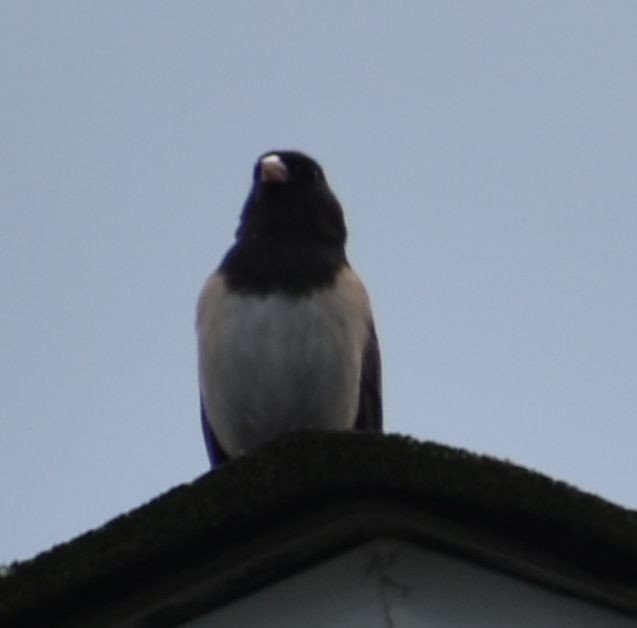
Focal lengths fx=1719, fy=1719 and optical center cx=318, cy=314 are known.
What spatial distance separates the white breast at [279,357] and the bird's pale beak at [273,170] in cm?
60

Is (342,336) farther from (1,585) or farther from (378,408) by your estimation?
(1,585)

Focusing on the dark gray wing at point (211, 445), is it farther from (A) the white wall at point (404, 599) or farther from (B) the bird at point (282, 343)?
(A) the white wall at point (404, 599)

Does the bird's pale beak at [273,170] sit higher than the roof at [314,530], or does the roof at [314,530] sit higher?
the bird's pale beak at [273,170]

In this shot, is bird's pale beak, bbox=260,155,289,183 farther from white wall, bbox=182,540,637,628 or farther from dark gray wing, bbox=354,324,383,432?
white wall, bbox=182,540,637,628

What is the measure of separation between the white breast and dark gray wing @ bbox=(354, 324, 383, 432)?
145 millimetres

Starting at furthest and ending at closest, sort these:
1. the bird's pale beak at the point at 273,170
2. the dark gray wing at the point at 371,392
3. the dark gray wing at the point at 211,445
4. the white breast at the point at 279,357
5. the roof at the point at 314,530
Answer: the bird's pale beak at the point at 273,170 → the dark gray wing at the point at 211,445 → the dark gray wing at the point at 371,392 → the white breast at the point at 279,357 → the roof at the point at 314,530

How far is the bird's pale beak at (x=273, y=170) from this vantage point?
5547mm

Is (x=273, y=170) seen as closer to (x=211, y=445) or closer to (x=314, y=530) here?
(x=211, y=445)

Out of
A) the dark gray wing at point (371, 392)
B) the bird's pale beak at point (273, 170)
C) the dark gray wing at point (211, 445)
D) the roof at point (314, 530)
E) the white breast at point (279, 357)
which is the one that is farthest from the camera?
the bird's pale beak at point (273, 170)

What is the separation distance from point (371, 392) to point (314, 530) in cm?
224

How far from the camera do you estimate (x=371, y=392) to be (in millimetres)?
5305

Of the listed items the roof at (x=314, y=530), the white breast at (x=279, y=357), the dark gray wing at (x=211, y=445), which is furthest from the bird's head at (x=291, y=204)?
the roof at (x=314, y=530)

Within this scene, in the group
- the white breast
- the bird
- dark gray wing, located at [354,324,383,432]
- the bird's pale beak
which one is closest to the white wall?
the bird

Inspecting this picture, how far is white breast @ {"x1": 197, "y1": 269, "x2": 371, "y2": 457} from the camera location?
4.86m
